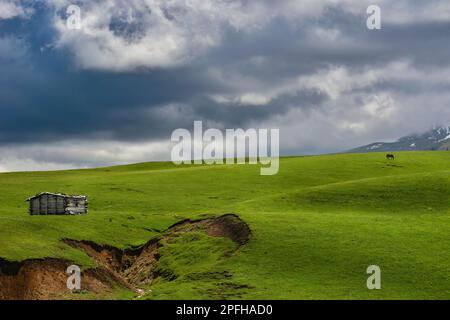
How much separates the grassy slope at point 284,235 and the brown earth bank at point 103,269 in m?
1.25

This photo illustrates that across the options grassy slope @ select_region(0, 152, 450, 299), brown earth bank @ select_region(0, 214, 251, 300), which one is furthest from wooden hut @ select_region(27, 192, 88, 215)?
brown earth bank @ select_region(0, 214, 251, 300)

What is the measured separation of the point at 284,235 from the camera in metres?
54.8

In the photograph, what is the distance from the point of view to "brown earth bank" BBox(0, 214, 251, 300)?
42688 mm

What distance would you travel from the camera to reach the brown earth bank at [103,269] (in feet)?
140

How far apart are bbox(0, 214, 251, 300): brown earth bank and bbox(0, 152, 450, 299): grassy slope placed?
4.09 feet

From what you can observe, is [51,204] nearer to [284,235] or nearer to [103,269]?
[103,269]

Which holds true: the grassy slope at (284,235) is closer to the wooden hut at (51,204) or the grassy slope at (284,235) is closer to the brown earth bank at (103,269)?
the brown earth bank at (103,269)

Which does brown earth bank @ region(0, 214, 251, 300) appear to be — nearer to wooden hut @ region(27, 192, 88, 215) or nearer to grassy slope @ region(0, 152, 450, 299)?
grassy slope @ region(0, 152, 450, 299)

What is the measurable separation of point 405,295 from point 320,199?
36099 millimetres

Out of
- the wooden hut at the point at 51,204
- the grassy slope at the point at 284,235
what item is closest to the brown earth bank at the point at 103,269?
the grassy slope at the point at 284,235
